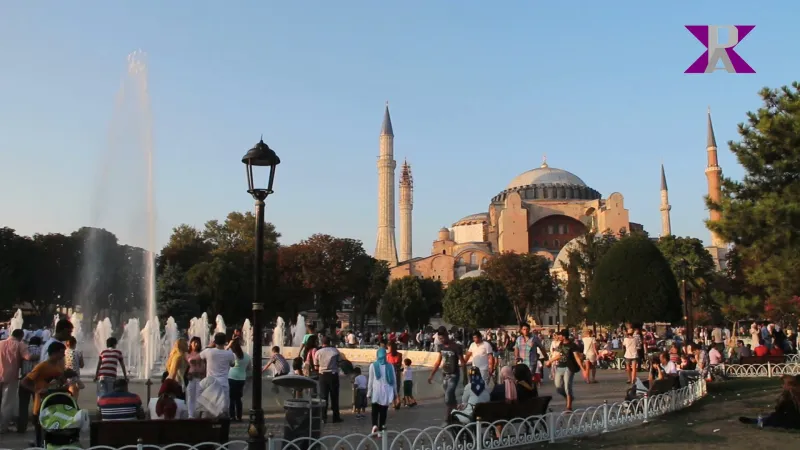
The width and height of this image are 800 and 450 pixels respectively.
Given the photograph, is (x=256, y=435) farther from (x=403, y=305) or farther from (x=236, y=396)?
(x=403, y=305)

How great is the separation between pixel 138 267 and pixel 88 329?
5.64 meters

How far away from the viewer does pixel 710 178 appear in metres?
78.2

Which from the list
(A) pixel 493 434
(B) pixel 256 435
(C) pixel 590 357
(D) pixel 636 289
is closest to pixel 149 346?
(C) pixel 590 357

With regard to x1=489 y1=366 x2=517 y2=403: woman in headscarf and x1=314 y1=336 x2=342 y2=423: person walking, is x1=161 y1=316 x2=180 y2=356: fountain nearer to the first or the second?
x1=314 y1=336 x2=342 y2=423: person walking

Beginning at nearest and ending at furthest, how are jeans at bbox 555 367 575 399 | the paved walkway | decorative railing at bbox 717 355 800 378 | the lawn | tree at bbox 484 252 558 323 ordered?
the lawn
the paved walkway
jeans at bbox 555 367 575 399
decorative railing at bbox 717 355 800 378
tree at bbox 484 252 558 323

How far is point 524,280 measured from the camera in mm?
58875

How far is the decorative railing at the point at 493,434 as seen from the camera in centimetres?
672

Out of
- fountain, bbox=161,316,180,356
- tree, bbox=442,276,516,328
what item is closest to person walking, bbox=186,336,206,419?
fountain, bbox=161,316,180,356

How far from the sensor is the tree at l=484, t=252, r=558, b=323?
58781 mm

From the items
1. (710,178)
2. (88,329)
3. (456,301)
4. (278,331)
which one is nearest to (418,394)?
(278,331)

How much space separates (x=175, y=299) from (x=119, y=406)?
1381 inches

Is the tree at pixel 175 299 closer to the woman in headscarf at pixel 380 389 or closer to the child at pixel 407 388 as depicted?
the child at pixel 407 388

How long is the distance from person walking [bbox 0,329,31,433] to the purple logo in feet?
32.9

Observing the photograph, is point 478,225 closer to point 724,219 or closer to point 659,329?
point 659,329
